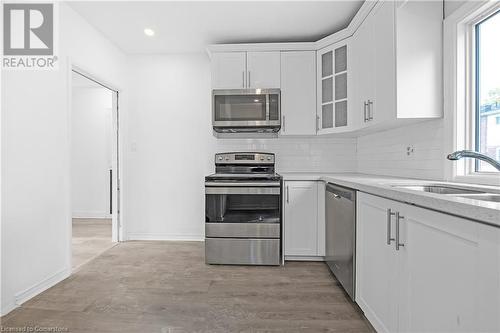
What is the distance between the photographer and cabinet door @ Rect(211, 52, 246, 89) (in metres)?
3.32

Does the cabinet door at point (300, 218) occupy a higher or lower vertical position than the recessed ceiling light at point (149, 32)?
lower

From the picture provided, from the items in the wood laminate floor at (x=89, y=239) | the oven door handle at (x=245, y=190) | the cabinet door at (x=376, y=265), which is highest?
the oven door handle at (x=245, y=190)

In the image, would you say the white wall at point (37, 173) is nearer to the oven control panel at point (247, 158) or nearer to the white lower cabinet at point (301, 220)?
the oven control panel at point (247, 158)

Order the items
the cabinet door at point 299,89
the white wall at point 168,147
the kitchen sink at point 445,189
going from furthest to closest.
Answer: the white wall at point 168,147
the cabinet door at point 299,89
the kitchen sink at point 445,189

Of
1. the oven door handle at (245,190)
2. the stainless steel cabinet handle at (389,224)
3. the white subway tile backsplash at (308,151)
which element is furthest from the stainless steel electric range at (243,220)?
the stainless steel cabinet handle at (389,224)

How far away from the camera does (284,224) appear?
2.93m

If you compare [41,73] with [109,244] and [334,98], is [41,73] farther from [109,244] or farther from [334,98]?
[334,98]

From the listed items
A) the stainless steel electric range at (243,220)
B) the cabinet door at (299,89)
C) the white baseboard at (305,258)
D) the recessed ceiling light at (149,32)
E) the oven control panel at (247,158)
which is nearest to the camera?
the stainless steel electric range at (243,220)

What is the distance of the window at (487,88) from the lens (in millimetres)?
1729

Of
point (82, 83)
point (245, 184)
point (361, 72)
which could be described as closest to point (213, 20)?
point (361, 72)

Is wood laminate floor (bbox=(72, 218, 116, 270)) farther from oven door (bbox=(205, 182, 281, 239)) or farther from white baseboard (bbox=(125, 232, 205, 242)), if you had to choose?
oven door (bbox=(205, 182, 281, 239))

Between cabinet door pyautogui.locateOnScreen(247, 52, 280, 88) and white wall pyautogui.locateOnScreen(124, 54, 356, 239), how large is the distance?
73 centimetres

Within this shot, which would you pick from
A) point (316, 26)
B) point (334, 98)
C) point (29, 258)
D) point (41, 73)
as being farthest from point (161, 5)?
point (29, 258)

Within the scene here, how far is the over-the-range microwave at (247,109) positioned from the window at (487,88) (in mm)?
1766
